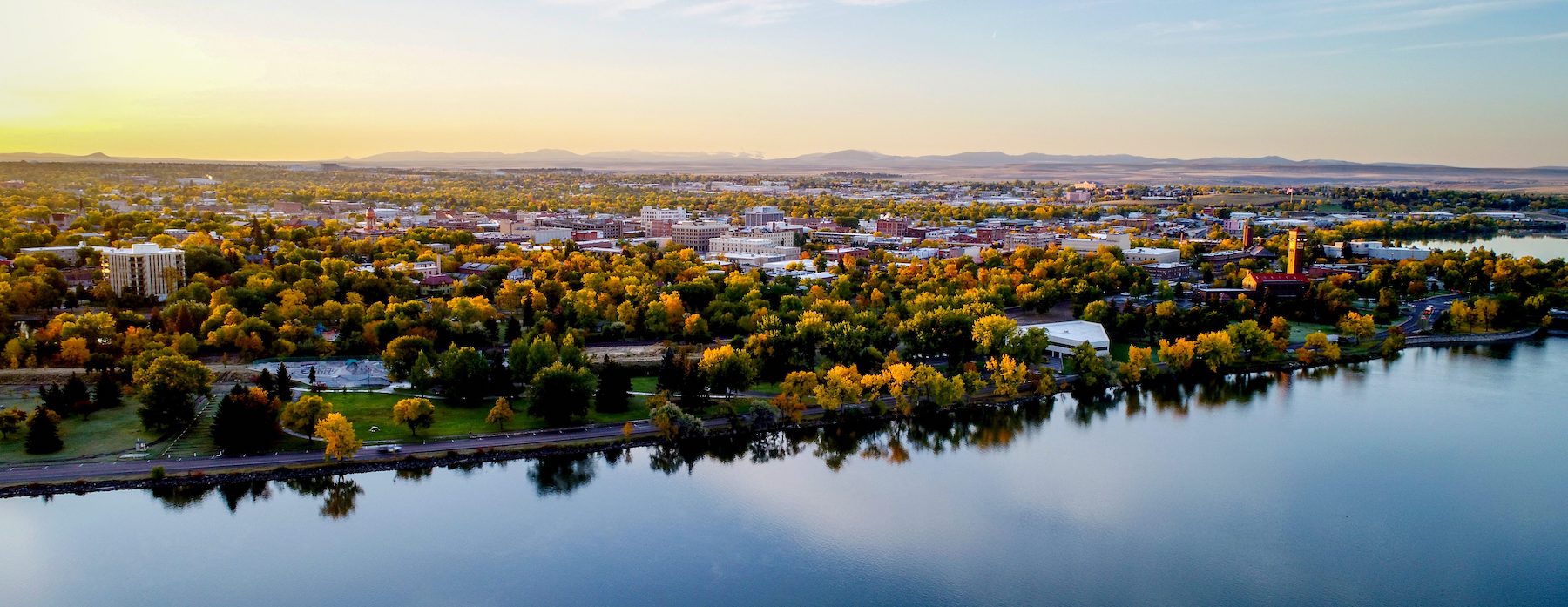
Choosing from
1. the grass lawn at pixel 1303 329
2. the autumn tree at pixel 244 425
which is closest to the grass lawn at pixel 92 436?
the autumn tree at pixel 244 425

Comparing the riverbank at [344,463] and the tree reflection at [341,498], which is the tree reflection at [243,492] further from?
the tree reflection at [341,498]

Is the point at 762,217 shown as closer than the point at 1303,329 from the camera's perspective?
No

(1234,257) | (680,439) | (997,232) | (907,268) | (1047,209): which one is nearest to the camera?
(680,439)

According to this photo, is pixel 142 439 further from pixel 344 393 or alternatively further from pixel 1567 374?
pixel 1567 374

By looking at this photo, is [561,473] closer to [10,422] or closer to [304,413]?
[304,413]

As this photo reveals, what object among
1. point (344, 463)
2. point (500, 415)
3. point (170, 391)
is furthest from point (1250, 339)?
point (170, 391)

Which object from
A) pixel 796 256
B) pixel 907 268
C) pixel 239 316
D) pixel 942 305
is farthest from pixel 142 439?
pixel 796 256
